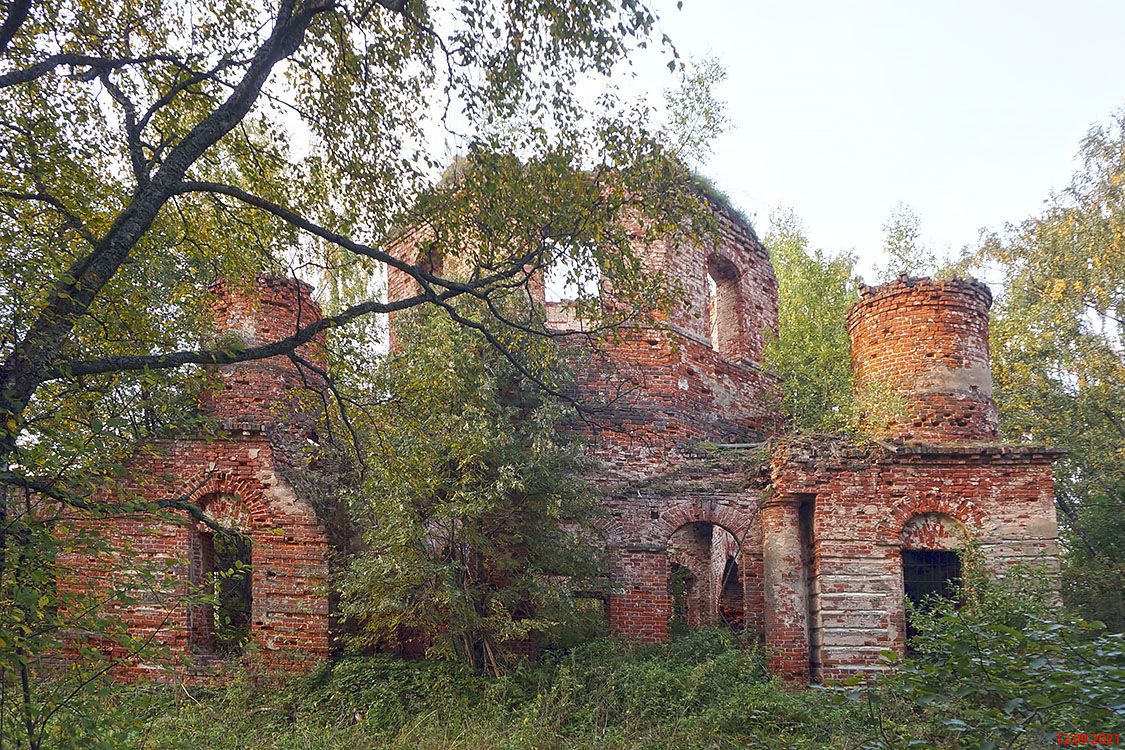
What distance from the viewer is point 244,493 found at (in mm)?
11406

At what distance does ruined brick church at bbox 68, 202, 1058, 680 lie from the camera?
1085 cm

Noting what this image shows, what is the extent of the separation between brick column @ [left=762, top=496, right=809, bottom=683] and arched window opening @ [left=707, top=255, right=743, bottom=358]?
5.58 meters

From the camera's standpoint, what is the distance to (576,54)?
23.4 ft

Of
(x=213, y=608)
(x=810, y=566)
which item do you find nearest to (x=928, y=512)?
(x=810, y=566)

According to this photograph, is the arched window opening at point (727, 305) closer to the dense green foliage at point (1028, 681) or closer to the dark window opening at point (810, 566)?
the dark window opening at point (810, 566)

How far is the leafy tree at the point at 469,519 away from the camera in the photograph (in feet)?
33.4

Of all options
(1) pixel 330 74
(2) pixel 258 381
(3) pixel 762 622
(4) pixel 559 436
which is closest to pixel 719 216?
(4) pixel 559 436

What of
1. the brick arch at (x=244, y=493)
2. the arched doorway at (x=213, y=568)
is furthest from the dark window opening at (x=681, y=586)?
the brick arch at (x=244, y=493)

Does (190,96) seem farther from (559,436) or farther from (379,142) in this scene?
(559,436)

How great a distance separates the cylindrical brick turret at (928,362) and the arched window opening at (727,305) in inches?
139

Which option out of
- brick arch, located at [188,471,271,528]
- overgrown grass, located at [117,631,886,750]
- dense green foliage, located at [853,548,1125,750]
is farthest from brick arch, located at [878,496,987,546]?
Answer: brick arch, located at [188,471,271,528]

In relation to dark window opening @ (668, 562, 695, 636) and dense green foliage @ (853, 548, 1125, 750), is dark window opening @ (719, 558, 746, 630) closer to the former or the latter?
dark window opening @ (668, 562, 695, 636)

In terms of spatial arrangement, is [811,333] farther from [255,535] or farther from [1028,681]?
[1028,681]

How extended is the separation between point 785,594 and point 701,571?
7.09 m
